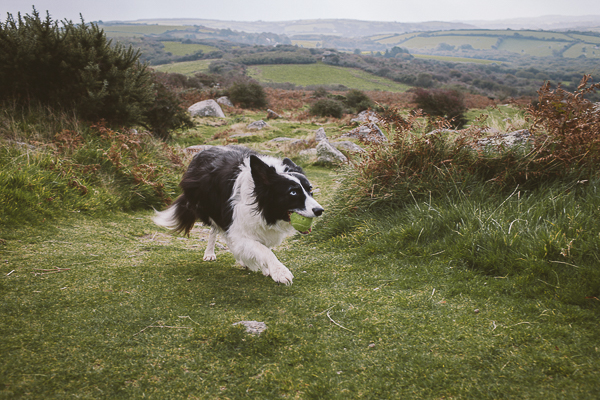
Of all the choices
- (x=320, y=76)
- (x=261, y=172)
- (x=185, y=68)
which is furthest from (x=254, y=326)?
(x=185, y=68)

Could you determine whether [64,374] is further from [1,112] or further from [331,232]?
[1,112]

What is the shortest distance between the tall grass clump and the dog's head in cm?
116

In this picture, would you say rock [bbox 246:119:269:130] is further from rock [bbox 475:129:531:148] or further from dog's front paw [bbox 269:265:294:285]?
dog's front paw [bbox 269:265:294:285]

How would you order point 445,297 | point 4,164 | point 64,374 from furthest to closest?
point 4,164
point 445,297
point 64,374

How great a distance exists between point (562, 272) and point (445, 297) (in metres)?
0.93

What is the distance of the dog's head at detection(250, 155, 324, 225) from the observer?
353cm

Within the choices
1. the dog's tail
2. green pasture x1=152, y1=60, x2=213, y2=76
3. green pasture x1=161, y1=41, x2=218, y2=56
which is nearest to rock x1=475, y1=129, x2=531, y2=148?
the dog's tail

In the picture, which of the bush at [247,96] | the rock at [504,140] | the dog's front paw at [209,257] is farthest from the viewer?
the bush at [247,96]

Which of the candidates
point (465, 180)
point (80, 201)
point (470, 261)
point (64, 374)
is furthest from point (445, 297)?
point (80, 201)

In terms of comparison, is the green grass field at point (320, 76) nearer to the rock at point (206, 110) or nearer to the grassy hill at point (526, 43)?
the rock at point (206, 110)

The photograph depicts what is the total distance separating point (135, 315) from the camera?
2.74m

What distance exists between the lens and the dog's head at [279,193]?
353 cm

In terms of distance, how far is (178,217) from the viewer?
15.5 feet

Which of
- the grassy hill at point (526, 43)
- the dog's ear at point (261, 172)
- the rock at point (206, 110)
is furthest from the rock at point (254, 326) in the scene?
the grassy hill at point (526, 43)
